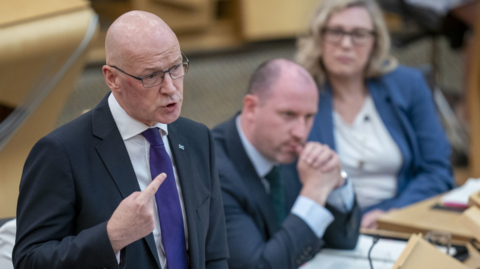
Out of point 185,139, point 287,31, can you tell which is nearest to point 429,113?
point 185,139

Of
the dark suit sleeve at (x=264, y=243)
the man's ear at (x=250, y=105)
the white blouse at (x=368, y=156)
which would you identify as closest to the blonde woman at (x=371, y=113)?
the white blouse at (x=368, y=156)

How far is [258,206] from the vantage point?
1.64 metres

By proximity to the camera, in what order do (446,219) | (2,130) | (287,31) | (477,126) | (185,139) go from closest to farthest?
(185,139) → (2,130) → (446,219) → (477,126) → (287,31)

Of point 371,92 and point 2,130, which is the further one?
point 371,92

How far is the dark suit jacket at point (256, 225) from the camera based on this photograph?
1.53 metres

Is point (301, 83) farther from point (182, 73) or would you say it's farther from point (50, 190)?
point (50, 190)

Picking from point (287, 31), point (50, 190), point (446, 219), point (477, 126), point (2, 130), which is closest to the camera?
point (50, 190)

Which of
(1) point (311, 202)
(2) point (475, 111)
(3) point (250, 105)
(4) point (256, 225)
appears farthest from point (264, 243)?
(2) point (475, 111)

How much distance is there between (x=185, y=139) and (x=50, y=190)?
27 cm

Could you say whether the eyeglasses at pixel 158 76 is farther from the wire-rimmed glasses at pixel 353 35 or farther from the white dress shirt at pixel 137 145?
the wire-rimmed glasses at pixel 353 35

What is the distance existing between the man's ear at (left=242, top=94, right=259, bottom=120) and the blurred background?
0.65 feet

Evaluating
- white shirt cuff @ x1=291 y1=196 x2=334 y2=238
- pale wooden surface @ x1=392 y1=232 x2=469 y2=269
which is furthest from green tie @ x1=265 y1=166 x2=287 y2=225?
pale wooden surface @ x1=392 y1=232 x2=469 y2=269

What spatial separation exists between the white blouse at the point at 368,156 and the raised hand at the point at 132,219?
1.57 meters

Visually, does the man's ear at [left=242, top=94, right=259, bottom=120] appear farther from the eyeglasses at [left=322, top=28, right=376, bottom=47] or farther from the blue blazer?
the eyeglasses at [left=322, top=28, right=376, bottom=47]
